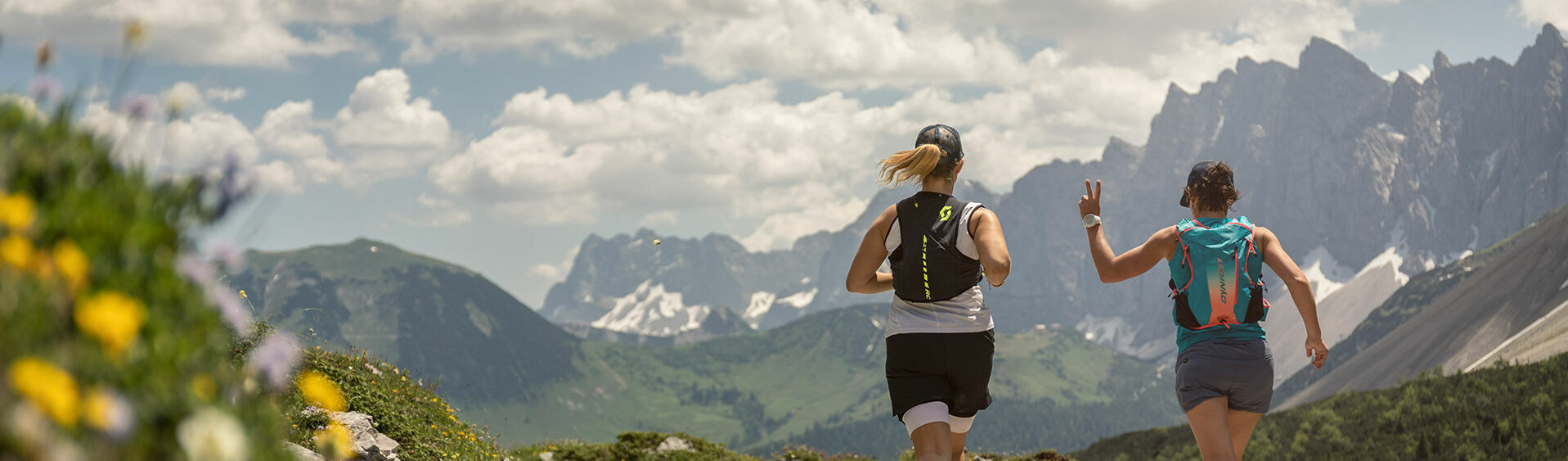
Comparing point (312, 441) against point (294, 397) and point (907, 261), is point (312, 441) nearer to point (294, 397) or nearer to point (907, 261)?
point (294, 397)

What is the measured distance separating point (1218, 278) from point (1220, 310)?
0.84ft

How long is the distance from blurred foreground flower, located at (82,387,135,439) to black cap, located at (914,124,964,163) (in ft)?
19.0

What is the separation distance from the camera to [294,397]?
895cm

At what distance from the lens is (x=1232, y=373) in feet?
24.2

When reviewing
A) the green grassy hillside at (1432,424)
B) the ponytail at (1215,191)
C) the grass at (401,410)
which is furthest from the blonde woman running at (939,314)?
the green grassy hillside at (1432,424)

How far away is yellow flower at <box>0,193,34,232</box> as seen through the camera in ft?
7.72

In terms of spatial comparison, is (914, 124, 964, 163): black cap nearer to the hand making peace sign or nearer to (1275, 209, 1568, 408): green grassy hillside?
the hand making peace sign

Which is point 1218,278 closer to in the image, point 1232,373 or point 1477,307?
point 1232,373

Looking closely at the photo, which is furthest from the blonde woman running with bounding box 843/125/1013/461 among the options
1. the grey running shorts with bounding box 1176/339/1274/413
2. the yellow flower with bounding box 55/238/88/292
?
the yellow flower with bounding box 55/238/88/292

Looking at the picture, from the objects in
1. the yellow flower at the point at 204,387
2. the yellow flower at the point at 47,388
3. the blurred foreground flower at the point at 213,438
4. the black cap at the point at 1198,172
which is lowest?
the blurred foreground flower at the point at 213,438

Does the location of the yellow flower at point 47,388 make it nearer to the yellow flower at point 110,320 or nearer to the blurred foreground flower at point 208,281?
the yellow flower at point 110,320

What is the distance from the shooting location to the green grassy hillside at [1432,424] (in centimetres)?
1669

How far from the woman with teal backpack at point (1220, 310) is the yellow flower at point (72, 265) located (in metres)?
6.32

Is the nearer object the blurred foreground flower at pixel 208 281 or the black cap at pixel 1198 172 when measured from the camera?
the blurred foreground flower at pixel 208 281
